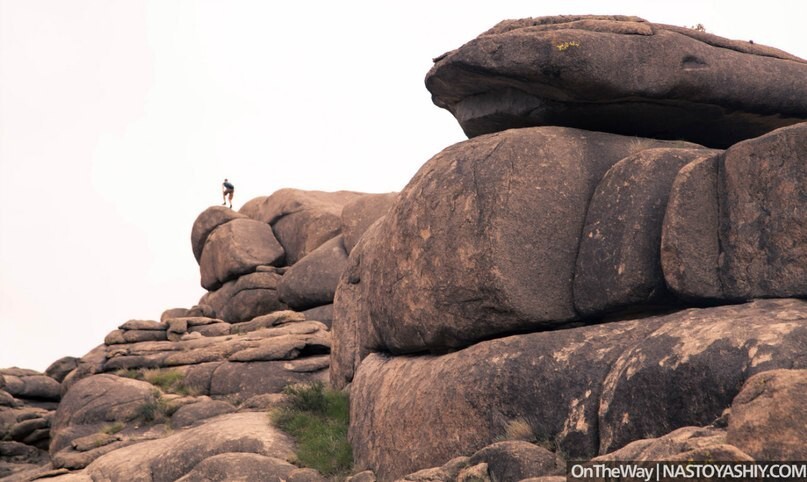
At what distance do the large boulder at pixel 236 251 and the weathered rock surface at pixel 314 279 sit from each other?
4330 millimetres

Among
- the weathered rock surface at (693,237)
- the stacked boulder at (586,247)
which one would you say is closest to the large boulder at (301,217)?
the stacked boulder at (586,247)

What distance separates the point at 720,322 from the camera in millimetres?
13188

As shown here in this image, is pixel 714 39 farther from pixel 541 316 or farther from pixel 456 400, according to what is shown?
pixel 456 400

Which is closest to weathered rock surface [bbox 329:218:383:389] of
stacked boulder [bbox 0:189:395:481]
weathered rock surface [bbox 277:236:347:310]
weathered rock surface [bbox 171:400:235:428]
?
stacked boulder [bbox 0:189:395:481]

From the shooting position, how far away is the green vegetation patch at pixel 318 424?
19422 millimetres

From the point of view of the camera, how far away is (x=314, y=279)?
3991cm

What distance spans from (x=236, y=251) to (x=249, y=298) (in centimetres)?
311

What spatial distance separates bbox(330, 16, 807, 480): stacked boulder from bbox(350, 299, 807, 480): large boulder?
0.12 feet

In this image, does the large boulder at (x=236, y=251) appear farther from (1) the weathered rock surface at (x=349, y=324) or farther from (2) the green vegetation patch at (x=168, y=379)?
(1) the weathered rock surface at (x=349, y=324)

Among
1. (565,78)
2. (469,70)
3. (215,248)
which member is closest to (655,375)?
(565,78)

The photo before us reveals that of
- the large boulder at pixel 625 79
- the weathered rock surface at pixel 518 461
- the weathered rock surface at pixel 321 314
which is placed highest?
the large boulder at pixel 625 79

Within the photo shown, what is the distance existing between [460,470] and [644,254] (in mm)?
4963

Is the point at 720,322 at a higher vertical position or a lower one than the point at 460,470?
higher

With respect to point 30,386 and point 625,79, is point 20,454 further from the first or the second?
point 625,79
